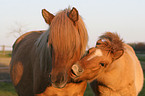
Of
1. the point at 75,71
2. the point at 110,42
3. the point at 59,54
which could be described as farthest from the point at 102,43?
the point at 59,54

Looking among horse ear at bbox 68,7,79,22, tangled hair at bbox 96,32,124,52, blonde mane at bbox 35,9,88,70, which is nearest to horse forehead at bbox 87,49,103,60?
tangled hair at bbox 96,32,124,52

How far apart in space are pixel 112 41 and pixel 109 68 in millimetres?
478

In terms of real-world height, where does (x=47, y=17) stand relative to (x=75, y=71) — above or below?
above

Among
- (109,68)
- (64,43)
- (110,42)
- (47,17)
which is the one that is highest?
(47,17)

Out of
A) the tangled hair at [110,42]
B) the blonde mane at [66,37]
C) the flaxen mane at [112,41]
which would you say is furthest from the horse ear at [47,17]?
the flaxen mane at [112,41]

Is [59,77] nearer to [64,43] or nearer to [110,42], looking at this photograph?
[64,43]

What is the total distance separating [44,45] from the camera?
2.79 m

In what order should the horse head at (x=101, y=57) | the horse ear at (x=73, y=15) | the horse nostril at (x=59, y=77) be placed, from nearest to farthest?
1. the horse nostril at (x=59, y=77)
2. the horse ear at (x=73, y=15)
3. the horse head at (x=101, y=57)

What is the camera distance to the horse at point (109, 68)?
3.06 meters

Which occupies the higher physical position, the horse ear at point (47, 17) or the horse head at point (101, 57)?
the horse ear at point (47, 17)

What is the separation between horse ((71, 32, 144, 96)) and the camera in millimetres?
3056

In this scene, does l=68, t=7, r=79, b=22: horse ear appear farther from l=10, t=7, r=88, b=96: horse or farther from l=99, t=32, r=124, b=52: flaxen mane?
l=99, t=32, r=124, b=52: flaxen mane

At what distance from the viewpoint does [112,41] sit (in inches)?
134

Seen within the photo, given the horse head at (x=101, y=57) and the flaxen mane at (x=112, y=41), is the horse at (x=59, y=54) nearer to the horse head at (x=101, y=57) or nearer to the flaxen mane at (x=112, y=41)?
the horse head at (x=101, y=57)
